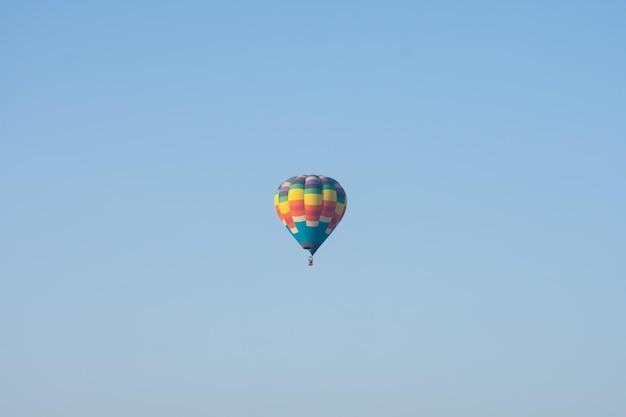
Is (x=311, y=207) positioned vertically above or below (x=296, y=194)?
below

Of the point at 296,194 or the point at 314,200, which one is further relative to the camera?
the point at 296,194

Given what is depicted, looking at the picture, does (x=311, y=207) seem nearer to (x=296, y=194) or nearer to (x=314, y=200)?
(x=314, y=200)

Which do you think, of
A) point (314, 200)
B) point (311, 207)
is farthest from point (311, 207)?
point (314, 200)

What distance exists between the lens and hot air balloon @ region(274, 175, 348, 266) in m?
152

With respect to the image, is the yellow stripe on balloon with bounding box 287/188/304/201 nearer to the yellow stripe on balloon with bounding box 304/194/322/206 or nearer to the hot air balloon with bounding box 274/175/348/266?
the hot air balloon with bounding box 274/175/348/266

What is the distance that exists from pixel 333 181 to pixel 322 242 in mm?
5004

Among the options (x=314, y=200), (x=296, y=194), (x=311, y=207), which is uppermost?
(x=296, y=194)

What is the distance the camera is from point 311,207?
498 ft

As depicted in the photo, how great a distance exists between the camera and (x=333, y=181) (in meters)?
154

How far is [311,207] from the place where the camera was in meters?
152

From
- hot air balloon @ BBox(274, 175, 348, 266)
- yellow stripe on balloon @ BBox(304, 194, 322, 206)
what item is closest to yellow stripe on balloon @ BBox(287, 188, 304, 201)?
hot air balloon @ BBox(274, 175, 348, 266)

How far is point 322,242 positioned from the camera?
6053 inches

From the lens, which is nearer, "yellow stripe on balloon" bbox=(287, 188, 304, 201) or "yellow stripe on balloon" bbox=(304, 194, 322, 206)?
"yellow stripe on balloon" bbox=(304, 194, 322, 206)

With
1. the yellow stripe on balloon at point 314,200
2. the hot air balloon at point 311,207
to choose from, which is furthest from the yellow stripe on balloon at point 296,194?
the yellow stripe on balloon at point 314,200
